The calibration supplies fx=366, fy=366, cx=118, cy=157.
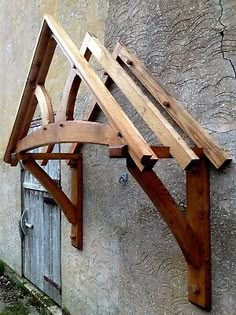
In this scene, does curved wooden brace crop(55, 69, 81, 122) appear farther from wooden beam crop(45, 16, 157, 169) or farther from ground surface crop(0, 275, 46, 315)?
ground surface crop(0, 275, 46, 315)

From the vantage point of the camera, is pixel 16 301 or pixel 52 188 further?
pixel 16 301

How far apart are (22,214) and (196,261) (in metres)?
3.37

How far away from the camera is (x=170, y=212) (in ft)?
6.63

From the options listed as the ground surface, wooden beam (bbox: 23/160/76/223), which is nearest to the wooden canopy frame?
wooden beam (bbox: 23/160/76/223)

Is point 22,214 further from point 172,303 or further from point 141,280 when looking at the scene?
point 172,303

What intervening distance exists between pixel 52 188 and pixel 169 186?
1.29 m

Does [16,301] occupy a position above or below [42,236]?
below

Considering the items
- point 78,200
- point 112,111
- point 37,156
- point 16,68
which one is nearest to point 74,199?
point 78,200

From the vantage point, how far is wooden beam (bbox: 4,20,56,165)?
8.93 ft

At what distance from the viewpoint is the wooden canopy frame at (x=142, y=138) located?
1868 millimetres

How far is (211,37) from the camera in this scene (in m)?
2.12

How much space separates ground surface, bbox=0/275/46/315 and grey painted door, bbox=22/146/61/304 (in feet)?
0.60

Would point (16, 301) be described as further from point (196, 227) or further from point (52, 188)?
point (196, 227)

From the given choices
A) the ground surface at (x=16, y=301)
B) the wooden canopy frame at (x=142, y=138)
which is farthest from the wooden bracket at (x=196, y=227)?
the ground surface at (x=16, y=301)
